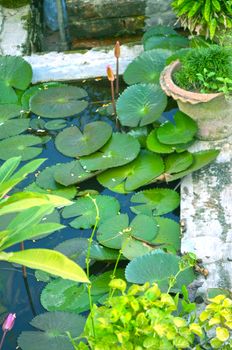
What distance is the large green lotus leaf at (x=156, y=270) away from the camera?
2789 millimetres

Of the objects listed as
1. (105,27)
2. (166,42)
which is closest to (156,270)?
(166,42)

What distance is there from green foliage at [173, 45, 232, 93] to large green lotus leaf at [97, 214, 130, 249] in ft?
2.78

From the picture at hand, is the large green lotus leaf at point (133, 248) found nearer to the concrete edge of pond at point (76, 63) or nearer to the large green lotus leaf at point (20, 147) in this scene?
the large green lotus leaf at point (20, 147)

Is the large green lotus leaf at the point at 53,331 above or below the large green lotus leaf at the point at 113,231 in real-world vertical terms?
below

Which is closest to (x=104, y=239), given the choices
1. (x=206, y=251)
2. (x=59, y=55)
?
(x=206, y=251)

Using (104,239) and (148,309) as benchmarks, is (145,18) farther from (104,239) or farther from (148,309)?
(148,309)

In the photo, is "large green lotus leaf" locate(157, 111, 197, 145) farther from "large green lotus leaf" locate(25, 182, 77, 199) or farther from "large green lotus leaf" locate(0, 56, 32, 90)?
"large green lotus leaf" locate(0, 56, 32, 90)

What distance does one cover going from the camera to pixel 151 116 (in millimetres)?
3736

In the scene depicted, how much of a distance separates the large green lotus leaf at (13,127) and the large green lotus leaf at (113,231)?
986mm

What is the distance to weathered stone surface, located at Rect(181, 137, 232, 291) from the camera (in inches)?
115

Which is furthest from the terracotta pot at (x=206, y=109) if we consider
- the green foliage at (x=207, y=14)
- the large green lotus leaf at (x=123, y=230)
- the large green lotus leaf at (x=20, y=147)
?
the large green lotus leaf at (x=20, y=147)

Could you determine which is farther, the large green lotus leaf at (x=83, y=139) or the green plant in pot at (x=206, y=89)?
the large green lotus leaf at (x=83, y=139)

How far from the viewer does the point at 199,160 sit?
3.44 meters

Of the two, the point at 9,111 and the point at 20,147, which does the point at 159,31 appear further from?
the point at 20,147
